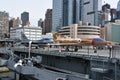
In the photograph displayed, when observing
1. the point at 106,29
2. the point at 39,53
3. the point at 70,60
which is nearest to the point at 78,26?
the point at 106,29

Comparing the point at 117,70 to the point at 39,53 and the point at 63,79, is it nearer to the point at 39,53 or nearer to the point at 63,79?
the point at 63,79

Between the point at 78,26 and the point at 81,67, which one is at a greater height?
the point at 78,26

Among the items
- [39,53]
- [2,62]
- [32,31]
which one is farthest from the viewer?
[32,31]

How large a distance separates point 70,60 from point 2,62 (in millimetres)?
11759

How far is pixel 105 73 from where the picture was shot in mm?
23391

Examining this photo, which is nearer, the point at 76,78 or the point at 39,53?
the point at 76,78

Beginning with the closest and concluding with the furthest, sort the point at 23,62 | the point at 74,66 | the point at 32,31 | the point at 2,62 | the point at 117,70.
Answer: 1. the point at 117,70
2. the point at 23,62
3. the point at 74,66
4. the point at 2,62
5. the point at 32,31

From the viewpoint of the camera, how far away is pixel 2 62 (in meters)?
41.1

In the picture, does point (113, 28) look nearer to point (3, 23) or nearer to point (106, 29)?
point (106, 29)

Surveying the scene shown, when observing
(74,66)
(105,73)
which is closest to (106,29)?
(74,66)

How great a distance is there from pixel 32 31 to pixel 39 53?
238ft

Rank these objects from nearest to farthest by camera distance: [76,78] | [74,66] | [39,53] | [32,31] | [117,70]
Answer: [76,78] < [117,70] < [74,66] < [39,53] < [32,31]

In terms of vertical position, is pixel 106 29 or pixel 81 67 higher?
pixel 106 29

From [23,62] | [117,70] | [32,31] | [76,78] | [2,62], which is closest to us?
[76,78]
